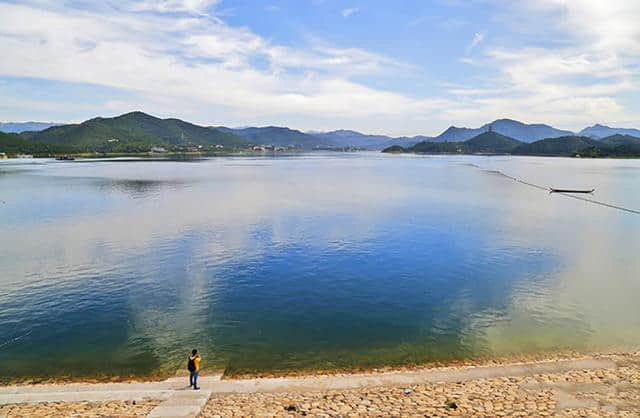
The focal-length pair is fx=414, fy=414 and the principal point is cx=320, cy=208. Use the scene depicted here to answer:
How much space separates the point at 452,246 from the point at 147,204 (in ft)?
→ 154

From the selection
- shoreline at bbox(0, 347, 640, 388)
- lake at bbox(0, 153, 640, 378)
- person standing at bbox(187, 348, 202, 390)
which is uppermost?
person standing at bbox(187, 348, 202, 390)

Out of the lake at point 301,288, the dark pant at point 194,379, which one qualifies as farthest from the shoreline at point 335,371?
the dark pant at point 194,379

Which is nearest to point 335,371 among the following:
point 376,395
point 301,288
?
point 376,395

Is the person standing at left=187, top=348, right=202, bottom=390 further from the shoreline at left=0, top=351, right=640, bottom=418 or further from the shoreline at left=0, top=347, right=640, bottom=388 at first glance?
the shoreline at left=0, top=347, right=640, bottom=388

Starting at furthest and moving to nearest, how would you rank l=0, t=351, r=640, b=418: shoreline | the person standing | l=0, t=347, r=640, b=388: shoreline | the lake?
the lake < l=0, t=347, r=640, b=388: shoreline < the person standing < l=0, t=351, r=640, b=418: shoreline

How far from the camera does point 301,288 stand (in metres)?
27.6

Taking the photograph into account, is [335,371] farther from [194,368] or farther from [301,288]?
[301,288]

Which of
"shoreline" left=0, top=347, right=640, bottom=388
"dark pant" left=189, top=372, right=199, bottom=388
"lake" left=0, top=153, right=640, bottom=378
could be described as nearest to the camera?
"dark pant" left=189, top=372, right=199, bottom=388

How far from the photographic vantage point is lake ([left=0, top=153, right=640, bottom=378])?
64.6ft

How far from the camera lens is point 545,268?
32844mm

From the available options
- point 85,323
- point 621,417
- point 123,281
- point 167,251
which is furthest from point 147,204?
point 621,417

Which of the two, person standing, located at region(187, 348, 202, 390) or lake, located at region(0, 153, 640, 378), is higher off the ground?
person standing, located at region(187, 348, 202, 390)

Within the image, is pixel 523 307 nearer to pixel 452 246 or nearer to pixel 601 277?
pixel 601 277

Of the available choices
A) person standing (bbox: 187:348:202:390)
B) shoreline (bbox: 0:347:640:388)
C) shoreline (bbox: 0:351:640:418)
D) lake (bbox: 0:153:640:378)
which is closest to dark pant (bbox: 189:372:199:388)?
person standing (bbox: 187:348:202:390)
